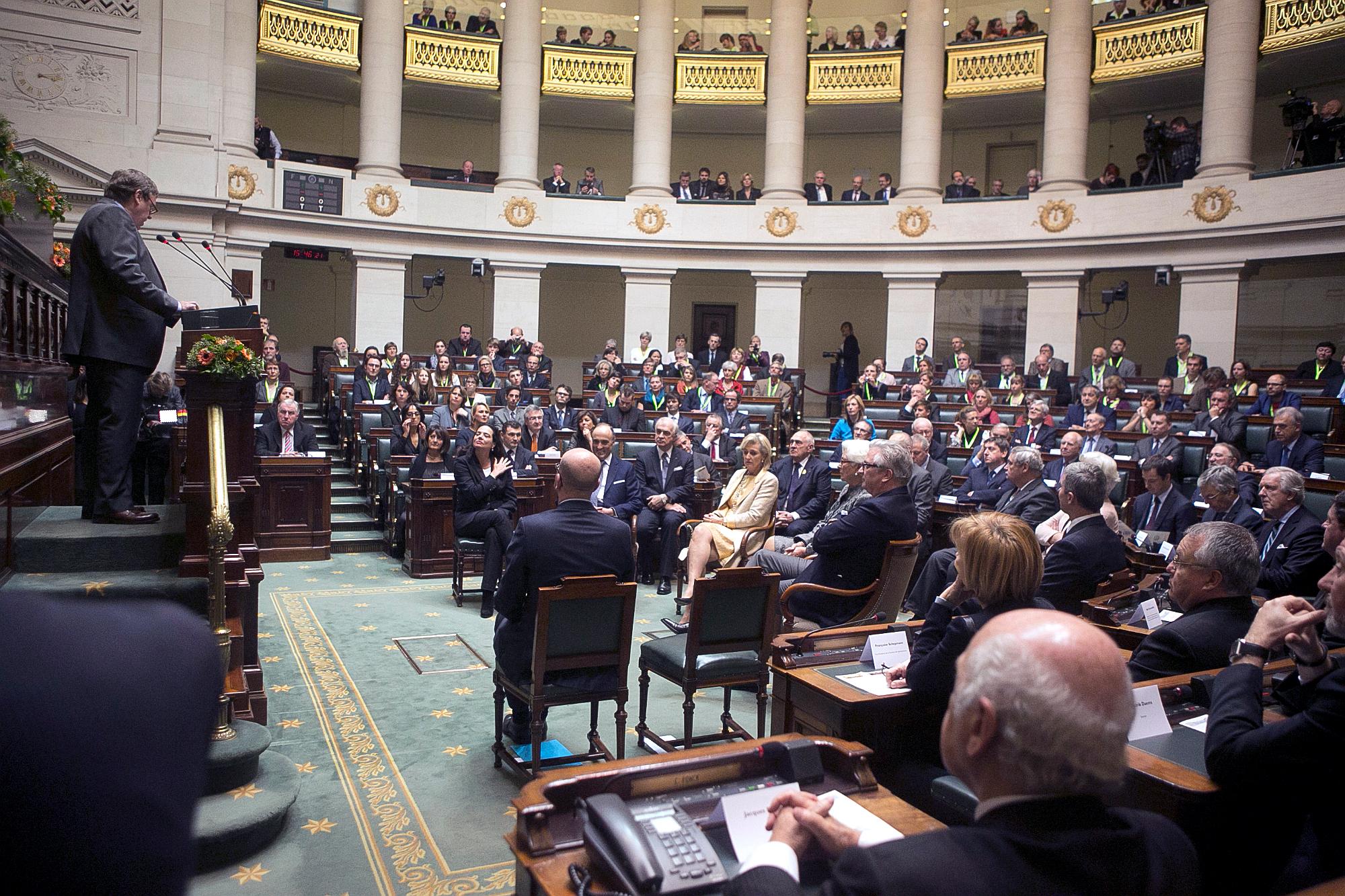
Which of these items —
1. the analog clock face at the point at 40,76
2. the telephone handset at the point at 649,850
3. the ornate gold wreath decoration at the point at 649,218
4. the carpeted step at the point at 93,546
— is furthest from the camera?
the ornate gold wreath decoration at the point at 649,218

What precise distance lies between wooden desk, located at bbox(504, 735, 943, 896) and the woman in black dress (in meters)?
4.56

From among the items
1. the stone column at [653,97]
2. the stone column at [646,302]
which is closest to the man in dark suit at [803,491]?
the stone column at [646,302]

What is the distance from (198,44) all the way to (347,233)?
10.9 ft

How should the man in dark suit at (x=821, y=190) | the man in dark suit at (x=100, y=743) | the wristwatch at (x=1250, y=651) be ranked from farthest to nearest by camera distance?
the man in dark suit at (x=821, y=190), the wristwatch at (x=1250, y=651), the man in dark suit at (x=100, y=743)

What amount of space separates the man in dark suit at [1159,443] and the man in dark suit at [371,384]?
312 inches

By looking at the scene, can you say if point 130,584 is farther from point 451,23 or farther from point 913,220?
point 451,23

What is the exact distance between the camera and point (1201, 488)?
494 centimetres

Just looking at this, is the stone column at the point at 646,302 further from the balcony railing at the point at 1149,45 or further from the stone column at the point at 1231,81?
the stone column at the point at 1231,81

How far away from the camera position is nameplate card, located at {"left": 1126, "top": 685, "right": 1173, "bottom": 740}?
7.48ft

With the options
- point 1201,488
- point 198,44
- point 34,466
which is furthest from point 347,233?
point 1201,488

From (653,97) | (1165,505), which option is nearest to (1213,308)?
(1165,505)

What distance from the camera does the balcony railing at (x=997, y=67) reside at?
1491 cm

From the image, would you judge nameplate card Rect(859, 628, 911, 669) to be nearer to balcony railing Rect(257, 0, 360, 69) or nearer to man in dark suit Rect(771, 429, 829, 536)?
man in dark suit Rect(771, 429, 829, 536)

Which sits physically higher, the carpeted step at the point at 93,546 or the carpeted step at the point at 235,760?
the carpeted step at the point at 93,546
